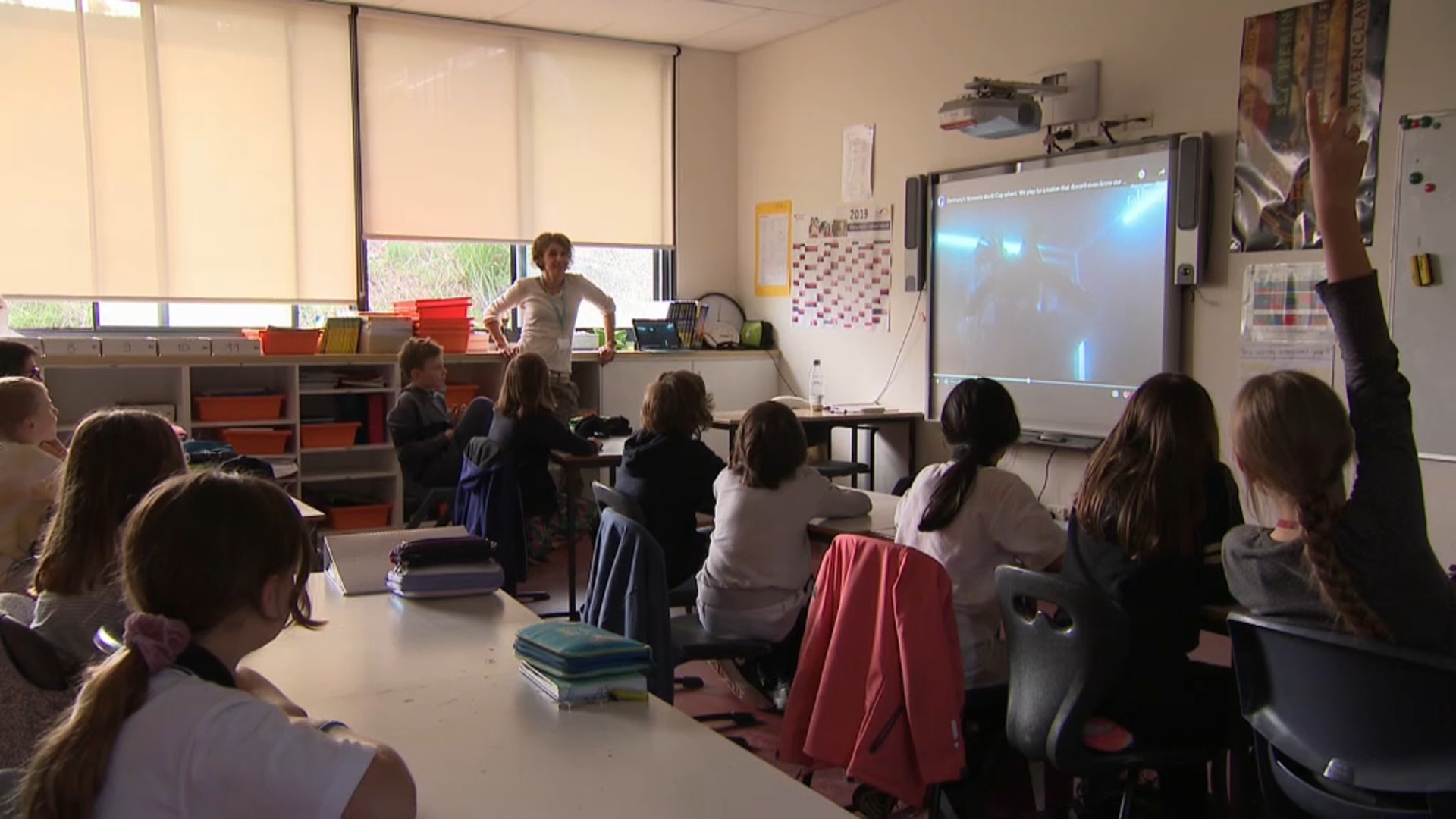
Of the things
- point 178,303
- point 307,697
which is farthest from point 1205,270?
point 178,303

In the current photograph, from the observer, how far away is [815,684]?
106 inches

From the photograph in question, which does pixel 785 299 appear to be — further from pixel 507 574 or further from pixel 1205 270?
pixel 507 574

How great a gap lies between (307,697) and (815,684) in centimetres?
125

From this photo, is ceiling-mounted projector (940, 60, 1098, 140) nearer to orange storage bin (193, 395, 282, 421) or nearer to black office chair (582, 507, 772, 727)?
black office chair (582, 507, 772, 727)

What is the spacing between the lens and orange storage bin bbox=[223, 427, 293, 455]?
579 centimetres

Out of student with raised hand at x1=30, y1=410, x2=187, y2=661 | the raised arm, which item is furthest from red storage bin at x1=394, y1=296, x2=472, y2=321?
the raised arm

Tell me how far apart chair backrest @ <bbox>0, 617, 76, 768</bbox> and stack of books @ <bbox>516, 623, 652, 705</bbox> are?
67 centimetres

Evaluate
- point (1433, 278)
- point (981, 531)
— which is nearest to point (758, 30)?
point (1433, 278)

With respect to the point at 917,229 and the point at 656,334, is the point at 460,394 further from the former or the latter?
the point at 917,229

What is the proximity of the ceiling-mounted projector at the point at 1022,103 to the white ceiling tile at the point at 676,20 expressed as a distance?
1.85 m

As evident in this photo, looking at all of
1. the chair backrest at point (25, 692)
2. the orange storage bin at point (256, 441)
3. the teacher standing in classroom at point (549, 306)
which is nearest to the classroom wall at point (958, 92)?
the teacher standing in classroom at point (549, 306)

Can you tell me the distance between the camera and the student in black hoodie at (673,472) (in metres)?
3.63

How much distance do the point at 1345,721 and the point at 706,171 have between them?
20.9 ft

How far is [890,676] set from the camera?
2477 millimetres
